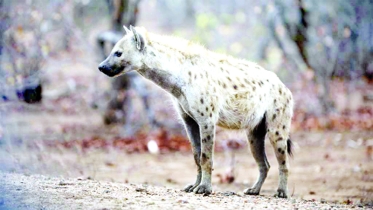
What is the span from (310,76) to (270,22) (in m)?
1.74

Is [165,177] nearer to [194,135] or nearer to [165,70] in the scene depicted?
[194,135]

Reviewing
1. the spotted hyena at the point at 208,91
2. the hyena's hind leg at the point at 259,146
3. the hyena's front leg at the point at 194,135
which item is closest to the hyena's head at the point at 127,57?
the spotted hyena at the point at 208,91

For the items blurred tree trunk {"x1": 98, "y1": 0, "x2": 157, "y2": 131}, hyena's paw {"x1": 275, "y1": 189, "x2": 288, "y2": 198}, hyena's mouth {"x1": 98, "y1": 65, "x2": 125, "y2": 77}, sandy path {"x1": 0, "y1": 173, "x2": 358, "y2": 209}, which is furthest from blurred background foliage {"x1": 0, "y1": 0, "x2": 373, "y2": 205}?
hyena's mouth {"x1": 98, "y1": 65, "x2": 125, "y2": 77}

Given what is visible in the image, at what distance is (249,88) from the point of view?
279 inches

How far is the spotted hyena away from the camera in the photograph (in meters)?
6.73

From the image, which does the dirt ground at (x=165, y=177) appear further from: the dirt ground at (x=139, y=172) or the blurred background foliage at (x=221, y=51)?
the blurred background foliage at (x=221, y=51)

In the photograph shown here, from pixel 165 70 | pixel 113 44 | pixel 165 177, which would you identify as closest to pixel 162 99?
pixel 113 44

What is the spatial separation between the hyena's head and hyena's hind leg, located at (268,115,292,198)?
1.56 m

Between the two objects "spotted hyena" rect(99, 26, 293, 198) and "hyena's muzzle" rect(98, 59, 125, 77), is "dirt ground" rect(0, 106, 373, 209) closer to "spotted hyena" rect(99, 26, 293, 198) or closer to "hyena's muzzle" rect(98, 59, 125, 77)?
"spotted hyena" rect(99, 26, 293, 198)

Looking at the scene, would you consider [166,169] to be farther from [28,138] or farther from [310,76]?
[310,76]

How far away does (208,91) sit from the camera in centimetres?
679

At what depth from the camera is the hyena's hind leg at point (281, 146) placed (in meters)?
7.11

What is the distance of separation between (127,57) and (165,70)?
1.29 ft

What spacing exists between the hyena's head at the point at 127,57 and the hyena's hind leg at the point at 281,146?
1559mm
